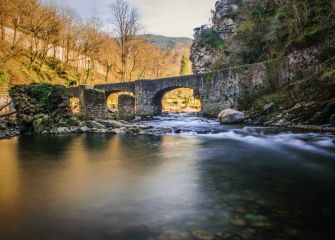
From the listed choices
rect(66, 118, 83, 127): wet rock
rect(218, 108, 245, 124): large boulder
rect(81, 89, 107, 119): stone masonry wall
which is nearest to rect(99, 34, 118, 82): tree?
rect(81, 89, 107, 119): stone masonry wall

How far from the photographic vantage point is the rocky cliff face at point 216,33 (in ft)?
138

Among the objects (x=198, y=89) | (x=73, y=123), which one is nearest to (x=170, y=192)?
(x=73, y=123)

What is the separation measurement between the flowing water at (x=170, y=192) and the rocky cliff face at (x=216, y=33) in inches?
1241

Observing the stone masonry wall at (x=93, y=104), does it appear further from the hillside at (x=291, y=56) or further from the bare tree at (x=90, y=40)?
the bare tree at (x=90, y=40)

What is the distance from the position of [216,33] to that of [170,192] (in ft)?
128

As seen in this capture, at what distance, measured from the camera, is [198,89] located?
2902 cm

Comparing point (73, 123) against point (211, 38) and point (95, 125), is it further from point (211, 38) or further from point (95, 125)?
point (211, 38)

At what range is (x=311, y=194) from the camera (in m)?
5.89

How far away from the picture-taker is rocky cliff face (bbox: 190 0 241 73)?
41938 mm

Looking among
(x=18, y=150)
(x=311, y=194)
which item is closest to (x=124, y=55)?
(x=18, y=150)

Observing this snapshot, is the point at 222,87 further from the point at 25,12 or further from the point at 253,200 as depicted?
the point at 25,12

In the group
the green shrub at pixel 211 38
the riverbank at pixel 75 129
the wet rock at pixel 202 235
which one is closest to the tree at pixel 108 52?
the green shrub at pixel 211 38

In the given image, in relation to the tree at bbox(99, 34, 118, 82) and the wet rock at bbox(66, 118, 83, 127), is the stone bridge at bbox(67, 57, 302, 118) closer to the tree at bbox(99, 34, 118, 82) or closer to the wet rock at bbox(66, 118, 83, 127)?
the wet rock at bbox(66, 118, 83, 127)

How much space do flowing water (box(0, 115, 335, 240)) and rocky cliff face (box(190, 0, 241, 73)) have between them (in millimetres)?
31510
